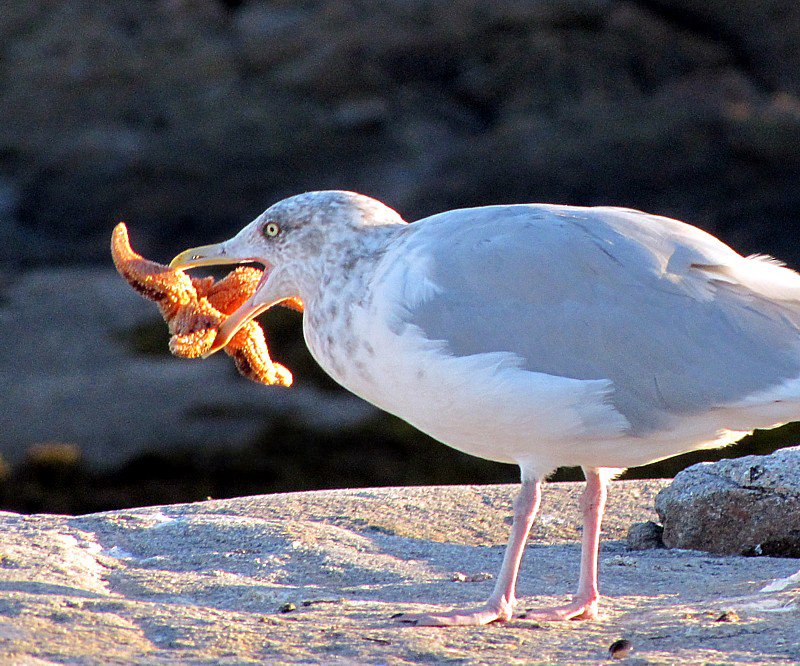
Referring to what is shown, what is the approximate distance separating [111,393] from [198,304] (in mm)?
13192

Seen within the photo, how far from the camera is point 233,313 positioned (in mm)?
5332

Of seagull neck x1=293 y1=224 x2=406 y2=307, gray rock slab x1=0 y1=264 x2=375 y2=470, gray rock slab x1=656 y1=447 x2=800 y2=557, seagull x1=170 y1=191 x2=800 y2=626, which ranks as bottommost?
gray rock slab x1=656 y1=447 x2=800 y2=557

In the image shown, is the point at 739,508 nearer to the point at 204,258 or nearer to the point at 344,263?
the point at 344,263

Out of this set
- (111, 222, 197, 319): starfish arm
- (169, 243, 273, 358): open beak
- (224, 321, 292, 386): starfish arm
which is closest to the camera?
(169, 243, 273, 358): open beak

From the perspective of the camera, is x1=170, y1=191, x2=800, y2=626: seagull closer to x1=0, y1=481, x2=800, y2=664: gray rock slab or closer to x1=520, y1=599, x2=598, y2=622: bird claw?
x1=520, y1=599, x2=598, y2=622: bird claw

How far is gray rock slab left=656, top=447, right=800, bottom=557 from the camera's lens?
621cm

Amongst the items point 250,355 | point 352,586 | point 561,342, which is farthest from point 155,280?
point 561,342

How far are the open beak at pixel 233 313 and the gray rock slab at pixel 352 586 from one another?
101cm

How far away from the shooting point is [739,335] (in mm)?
4684

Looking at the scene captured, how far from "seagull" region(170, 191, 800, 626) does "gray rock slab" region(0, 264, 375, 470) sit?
1217 cm

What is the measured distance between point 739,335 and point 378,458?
12.3 meters

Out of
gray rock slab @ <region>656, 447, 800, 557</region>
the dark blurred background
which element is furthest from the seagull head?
the dark blurred background

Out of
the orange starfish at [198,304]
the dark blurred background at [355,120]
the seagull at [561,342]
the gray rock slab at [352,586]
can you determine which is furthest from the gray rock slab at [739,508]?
the dark blurred background at [355,120]

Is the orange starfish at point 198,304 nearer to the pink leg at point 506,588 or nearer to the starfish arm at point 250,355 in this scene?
the starfish arm at point 250,355
